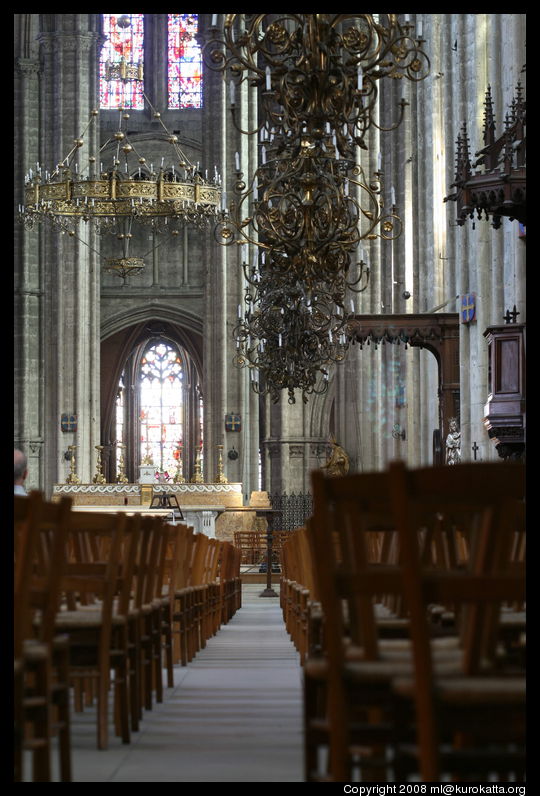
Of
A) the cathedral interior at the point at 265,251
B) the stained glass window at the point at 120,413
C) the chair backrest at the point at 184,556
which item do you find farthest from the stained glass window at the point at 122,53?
the chair backrest at the point at 184,556

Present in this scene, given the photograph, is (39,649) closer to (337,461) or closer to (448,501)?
(448,501)

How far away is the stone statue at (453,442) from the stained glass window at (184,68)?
68.8 feet

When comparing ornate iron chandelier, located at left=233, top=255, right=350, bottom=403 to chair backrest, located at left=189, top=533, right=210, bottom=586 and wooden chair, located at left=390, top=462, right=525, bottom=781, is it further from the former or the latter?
wooden chair, located at left=390, top=462, right=525, bottom=781

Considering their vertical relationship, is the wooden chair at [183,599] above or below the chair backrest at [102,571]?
below

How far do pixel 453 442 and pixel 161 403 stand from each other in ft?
74.0

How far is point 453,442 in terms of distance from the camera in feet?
66.6

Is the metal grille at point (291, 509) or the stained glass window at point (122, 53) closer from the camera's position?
the metal grille at point (291, 509)

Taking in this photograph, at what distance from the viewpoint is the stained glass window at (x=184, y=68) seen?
39.3 metres

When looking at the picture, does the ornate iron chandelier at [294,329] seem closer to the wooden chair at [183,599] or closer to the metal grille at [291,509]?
the wooden chair at [183,599]

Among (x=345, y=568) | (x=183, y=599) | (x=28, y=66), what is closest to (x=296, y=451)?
(x=28, y=66)

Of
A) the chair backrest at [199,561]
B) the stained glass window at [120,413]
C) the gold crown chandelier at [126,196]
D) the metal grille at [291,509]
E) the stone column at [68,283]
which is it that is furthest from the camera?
the stained glass window at [120,413]

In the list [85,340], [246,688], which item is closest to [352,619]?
[246,688]

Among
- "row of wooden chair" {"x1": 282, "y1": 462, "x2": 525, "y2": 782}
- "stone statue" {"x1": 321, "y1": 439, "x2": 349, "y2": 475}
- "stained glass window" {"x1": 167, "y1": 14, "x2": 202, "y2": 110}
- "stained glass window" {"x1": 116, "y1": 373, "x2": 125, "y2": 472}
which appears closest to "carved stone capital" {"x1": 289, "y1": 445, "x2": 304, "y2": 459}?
"stone statue" {"x1": 321, "y1": 439, "x2": 349, "y2": 475}
